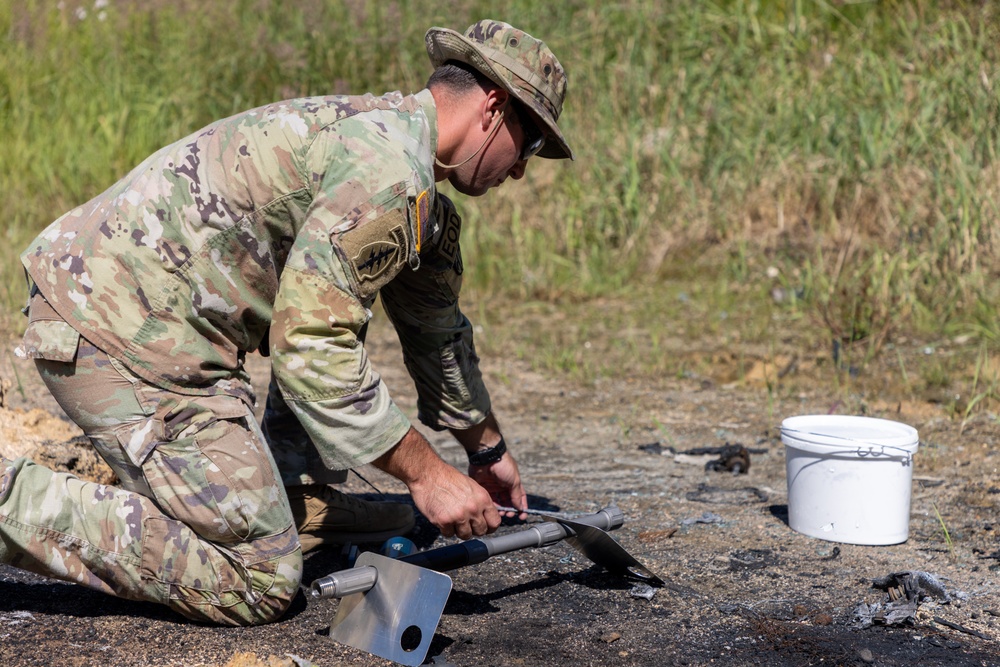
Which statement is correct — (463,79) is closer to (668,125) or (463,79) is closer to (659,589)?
(659,589)

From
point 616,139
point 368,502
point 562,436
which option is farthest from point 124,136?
point 368,502

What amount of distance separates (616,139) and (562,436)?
2891mm

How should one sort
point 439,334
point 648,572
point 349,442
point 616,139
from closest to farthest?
1. point 349,442
2. point 648,572
3. point 439,334
4. point 616,139

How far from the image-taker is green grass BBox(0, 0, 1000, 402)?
5672 millimetres

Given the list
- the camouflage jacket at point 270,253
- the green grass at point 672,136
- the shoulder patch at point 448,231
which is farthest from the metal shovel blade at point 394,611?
the green grass at point 672,136

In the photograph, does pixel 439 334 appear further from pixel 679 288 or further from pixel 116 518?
pixel 679 288

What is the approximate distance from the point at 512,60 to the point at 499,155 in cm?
23

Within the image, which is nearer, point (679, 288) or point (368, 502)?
point (368, 502)

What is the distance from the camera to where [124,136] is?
23.9ft

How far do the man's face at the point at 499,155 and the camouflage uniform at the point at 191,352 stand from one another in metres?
0.15

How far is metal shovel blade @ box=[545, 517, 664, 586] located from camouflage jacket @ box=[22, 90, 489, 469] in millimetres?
647

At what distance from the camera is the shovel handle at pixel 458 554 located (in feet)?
8.13

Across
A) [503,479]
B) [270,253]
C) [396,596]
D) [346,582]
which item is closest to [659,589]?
[503,479]

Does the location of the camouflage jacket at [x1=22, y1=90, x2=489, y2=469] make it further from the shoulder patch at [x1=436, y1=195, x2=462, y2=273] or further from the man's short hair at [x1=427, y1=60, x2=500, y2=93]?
the shoulder patch at [x1=436, y1=195, x2=462, y2=273]
